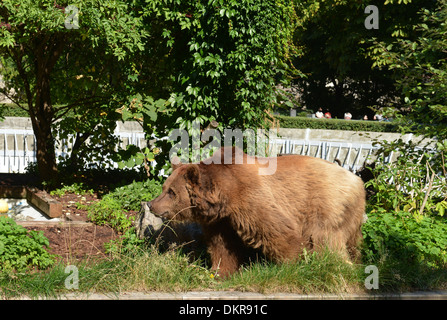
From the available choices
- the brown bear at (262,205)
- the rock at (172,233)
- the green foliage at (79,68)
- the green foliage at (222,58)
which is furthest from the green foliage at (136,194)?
the brown bear at (262,205)

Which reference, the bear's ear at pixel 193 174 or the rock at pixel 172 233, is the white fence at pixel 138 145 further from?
the bear's ear at pixel 193 174

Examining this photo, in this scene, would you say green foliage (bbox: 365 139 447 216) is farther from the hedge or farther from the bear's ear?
the hedge

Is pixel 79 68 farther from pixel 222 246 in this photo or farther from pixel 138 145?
pixel 222 246

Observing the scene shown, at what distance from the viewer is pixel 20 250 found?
4781 millimetres

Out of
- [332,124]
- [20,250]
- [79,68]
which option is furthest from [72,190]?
[332,124]

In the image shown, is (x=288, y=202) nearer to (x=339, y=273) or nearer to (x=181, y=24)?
(x=339, y=273)

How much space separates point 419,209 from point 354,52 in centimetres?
1483

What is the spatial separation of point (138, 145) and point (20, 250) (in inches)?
226

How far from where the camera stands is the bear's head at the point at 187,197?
14.9ft

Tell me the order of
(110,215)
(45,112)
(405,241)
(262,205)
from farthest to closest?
(45,112), (110,215), (405,241), (262,205)

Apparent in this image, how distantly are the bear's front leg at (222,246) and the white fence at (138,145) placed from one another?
522cm

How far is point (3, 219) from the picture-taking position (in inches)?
202

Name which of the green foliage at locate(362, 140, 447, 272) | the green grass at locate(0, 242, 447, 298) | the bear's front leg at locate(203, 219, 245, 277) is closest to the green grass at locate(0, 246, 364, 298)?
the green grass at locate(0, 242, 447, 298)

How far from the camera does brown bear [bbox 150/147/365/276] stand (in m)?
A: 4.50
